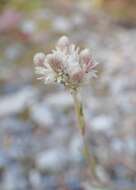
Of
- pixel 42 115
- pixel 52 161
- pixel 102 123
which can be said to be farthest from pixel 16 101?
pixel 52 161

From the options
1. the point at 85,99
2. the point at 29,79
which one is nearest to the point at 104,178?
the point at 85,99

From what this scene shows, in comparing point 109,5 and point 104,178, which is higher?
point 109,5

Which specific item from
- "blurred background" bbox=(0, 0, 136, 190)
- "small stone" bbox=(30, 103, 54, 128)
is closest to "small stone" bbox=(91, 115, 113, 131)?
"blurred background" bbox=(0, 0, 136, 190)

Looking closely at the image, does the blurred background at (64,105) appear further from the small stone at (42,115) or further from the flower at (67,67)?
the flower at (67,67)

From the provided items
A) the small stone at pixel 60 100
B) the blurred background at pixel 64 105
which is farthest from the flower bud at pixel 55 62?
the small stone at pixel 60 100

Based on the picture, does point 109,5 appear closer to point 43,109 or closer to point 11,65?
point 11,65

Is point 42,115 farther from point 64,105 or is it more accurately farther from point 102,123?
point 102,123
